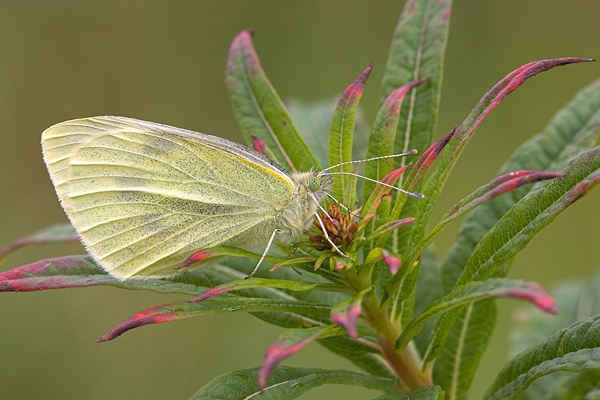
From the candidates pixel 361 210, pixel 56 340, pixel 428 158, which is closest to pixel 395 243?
pixel 361 210

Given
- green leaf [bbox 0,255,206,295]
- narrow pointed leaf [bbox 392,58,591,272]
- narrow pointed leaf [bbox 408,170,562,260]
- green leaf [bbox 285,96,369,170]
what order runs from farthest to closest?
green leaf [bbox 285,96,369,170]
green leaf [bbox 0,255,206,295]
narrow pointed leaf [bbox 392,58,591,272]
narrow pointed leaf [bbox 408,170,562,260]

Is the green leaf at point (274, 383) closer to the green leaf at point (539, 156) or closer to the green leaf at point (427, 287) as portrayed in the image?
the green leaf at point (427, 287)

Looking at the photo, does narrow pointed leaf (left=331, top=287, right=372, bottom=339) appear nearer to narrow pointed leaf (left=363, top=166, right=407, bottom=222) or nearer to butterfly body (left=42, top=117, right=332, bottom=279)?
narrow pointed leaf (left=363, top=166, right=407, bottom=222)

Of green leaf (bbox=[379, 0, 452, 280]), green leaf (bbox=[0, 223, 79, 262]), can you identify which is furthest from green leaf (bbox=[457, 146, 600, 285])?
green leaf (bbox=[0, 223, 79, 262])

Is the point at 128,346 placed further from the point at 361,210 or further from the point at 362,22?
the point at 362,22

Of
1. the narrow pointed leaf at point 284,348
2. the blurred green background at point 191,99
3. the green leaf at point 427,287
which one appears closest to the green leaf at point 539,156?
the green leaf at point 427,287

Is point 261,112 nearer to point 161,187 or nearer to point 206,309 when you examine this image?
point 161,187

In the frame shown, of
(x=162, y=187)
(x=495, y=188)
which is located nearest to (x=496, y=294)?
(x=495, y=188)
